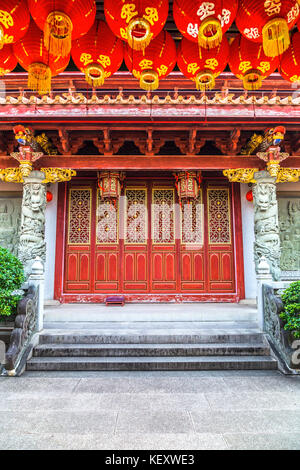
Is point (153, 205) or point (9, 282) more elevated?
point (153, 205)

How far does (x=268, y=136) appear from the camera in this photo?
5148 millimetres

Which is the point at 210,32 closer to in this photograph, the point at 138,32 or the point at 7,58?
the point at 138,32

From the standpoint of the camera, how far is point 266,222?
207 inches

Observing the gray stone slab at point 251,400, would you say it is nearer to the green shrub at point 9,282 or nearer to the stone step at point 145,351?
the stone step at point 145,351

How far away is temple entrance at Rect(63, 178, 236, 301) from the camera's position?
659 centimetres

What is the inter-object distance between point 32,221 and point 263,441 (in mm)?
4800

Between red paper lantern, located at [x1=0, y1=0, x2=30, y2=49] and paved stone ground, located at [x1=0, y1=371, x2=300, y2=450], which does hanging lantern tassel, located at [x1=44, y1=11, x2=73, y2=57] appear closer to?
red paper lantern, located at [x1=0, y1=0, x2=30, y2=49]

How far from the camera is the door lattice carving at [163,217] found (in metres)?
6.73

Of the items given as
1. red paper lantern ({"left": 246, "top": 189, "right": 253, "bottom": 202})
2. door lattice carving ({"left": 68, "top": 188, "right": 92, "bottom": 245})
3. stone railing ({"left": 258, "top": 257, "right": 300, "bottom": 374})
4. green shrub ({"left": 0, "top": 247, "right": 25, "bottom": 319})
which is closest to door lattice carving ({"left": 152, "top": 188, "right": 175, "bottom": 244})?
door lattice carving ({"left": 68, "top": 188, "right": 92, "bottom": 245})

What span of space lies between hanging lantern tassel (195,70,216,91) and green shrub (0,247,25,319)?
10.5ft

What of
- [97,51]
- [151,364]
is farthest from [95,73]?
[151,364]

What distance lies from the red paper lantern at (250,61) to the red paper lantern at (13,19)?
1.97m

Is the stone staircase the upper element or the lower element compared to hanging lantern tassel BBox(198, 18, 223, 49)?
lower
